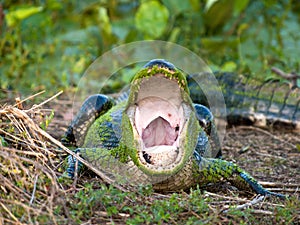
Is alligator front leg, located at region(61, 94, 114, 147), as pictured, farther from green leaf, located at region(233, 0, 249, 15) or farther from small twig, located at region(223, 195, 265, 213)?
green leaf, located at region(233, 0, 249, 15)

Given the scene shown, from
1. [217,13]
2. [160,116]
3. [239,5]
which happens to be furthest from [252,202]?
[217,13]

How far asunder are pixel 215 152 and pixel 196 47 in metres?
3.88

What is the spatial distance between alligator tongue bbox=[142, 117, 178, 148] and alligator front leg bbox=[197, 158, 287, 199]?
0.31 m

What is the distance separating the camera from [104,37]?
363 inches

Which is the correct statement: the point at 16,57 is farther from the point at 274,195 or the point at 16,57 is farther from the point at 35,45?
the point at 274,195

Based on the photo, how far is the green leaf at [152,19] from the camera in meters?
8.91

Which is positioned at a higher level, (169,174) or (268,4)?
(268,4)

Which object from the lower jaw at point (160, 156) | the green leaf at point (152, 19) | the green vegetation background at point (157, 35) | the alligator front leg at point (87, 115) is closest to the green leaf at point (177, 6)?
the green vegetation background at point (157, 35)

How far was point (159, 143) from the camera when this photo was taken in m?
4.12

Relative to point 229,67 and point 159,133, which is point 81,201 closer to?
point 159,133

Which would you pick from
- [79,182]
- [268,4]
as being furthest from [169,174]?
[268,4]

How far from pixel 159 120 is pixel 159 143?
157 millimetres

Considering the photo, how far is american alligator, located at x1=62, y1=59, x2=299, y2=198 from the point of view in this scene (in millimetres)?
3844

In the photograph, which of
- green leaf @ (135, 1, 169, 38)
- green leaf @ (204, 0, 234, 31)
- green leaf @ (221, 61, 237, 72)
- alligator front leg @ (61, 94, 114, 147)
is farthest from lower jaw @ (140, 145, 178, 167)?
green leaf @ (204, 0, 234, 31)
